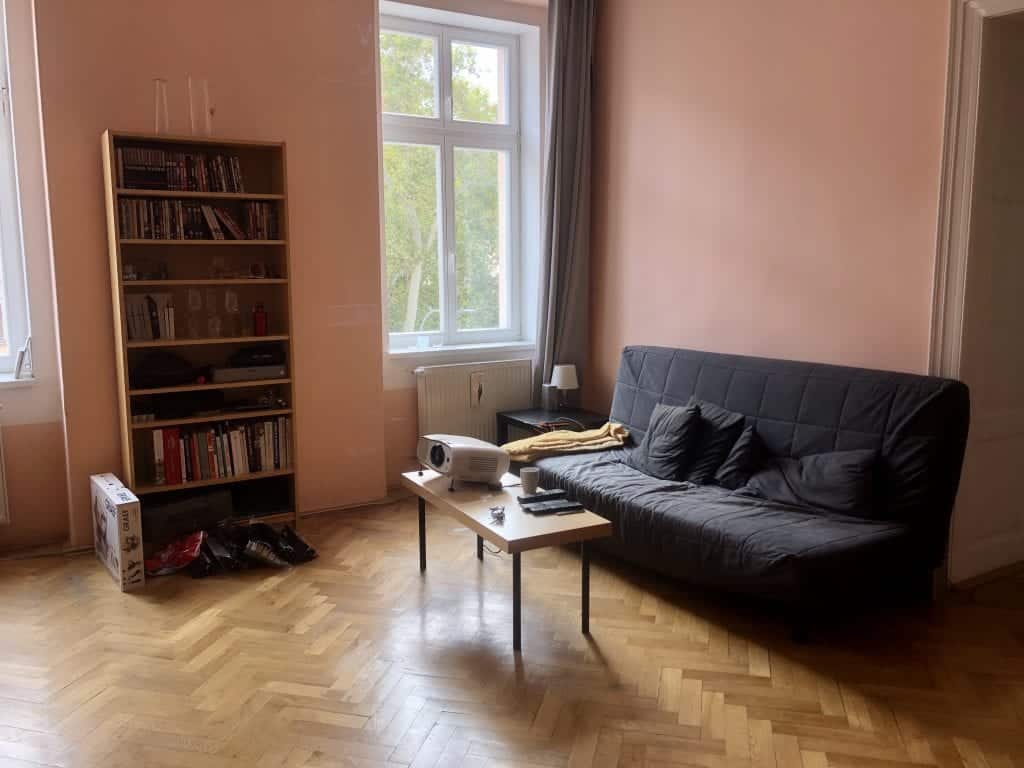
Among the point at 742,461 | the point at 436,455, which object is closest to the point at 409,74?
the point at 436,455

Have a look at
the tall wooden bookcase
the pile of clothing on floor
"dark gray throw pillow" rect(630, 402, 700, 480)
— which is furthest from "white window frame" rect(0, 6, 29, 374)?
"dark gray throw pillow" rect(630, 402, 700, 480)

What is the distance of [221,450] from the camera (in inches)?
154

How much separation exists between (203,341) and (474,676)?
6.70 feet

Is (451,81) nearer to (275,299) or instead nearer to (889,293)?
(275,299)

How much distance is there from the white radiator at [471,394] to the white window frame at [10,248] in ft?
6.38

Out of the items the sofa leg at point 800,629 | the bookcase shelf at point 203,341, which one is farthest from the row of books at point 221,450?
the sofa leg at point 800,629

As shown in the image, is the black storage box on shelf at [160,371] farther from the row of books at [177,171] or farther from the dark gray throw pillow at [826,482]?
the dark gray throw pillow at [826,482]

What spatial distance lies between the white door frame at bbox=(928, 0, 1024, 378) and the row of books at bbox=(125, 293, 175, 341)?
10.6ft

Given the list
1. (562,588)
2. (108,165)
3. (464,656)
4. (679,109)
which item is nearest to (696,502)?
(562,588)

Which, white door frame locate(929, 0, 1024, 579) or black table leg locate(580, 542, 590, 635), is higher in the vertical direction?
white door frame locate(929, 0, 1024, 579)

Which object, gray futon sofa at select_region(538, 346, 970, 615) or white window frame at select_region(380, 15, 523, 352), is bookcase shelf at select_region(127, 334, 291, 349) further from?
gray futon sofa at select_region(538, 346, 970, 615)

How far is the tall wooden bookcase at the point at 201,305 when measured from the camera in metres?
3.64

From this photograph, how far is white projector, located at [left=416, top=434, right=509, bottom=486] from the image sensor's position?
318cm

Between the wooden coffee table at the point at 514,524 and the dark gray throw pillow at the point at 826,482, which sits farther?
the dark gray throw pillow at the point at 826,482
